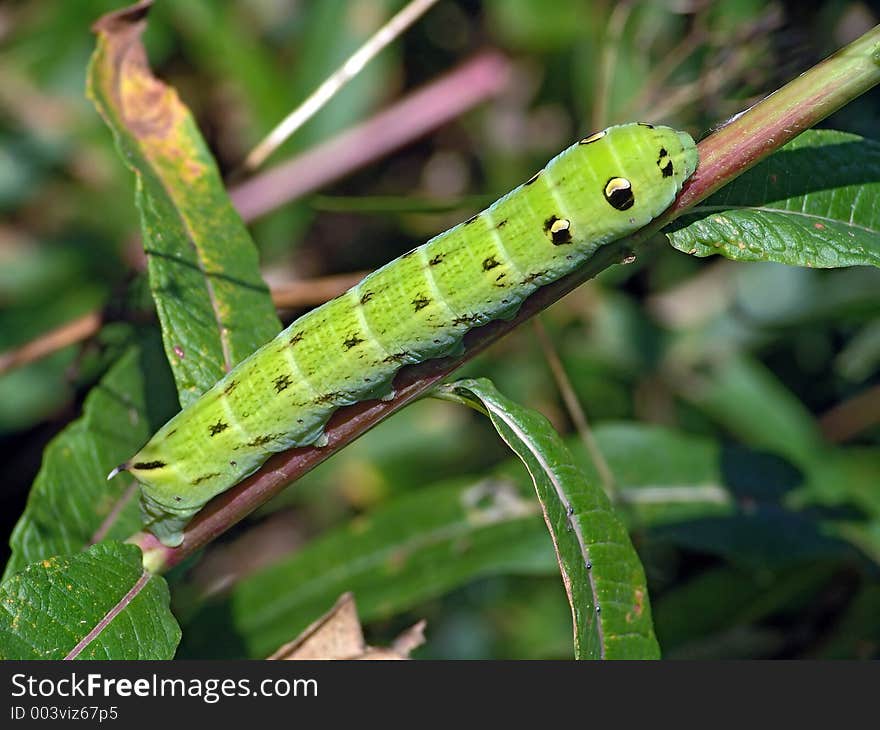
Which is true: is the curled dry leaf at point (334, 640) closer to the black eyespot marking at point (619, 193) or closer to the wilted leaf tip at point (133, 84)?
the black eyespot marking at point (619, 193)

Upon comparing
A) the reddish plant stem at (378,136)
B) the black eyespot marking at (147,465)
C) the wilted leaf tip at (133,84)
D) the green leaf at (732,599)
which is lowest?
the green leaf at (732,599)

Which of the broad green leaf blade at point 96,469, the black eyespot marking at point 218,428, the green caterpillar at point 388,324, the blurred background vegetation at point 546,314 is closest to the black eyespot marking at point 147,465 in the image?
the green caterpillar at point 388,324

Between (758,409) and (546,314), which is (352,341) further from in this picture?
(546,314)

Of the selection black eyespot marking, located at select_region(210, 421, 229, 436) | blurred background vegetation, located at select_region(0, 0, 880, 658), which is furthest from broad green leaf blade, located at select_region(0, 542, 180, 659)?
blurred background vegetation, located at select_region(0, 0, 880, 658)

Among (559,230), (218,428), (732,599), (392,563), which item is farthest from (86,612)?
(732,599)

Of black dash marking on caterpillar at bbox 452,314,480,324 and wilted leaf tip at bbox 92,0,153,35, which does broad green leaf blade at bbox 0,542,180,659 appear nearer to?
black dash marking on caterpillar at bbox 452,314,480,324

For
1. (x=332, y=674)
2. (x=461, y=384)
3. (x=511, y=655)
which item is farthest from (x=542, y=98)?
(x=332, y=674)
